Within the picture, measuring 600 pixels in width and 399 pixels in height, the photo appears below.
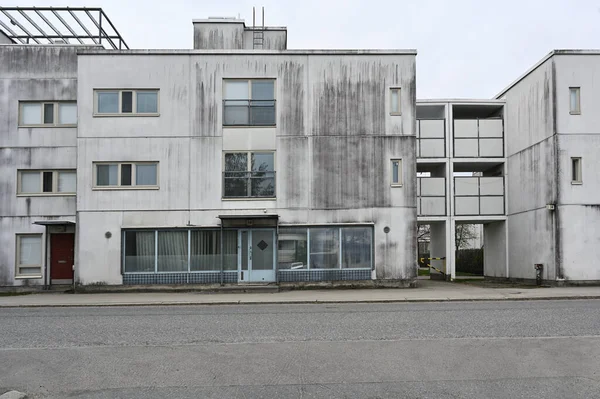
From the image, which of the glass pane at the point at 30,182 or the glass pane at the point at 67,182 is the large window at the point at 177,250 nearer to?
the glass pane at the point at 67,182

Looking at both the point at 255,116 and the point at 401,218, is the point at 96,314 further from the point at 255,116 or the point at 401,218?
the point at 401,218

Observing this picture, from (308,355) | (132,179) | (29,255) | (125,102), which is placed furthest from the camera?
(29,255)

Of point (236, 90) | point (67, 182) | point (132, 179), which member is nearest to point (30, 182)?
point (67, 182)

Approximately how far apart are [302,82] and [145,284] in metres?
9.72

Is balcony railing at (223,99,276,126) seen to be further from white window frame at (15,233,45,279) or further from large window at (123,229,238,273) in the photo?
white window frame at (15,233,45,279)

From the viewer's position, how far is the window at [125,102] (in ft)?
74.5

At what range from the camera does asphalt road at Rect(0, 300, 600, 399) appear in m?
7.41

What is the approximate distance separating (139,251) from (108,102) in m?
5.90

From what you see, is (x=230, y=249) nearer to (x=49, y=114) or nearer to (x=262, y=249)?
(x=262, y=249)

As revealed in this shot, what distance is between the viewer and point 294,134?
894 inches

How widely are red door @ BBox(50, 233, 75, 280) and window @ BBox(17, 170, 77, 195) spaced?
1840mm

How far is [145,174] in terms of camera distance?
2267 cm

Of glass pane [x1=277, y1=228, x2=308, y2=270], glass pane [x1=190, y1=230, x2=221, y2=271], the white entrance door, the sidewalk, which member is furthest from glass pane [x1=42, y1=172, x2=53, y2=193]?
glass pane [x1=277, y1=228, x2=308, y2=270]

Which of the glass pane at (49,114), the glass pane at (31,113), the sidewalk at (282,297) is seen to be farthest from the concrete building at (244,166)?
the glass pane at (31,113)
